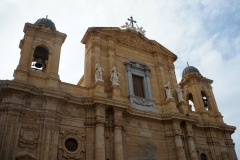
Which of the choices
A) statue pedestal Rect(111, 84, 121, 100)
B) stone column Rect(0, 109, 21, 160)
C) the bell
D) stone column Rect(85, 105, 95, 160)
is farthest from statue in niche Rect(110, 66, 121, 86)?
stone column Rect(0, 109, 21, 160)

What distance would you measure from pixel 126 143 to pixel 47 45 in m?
7.20

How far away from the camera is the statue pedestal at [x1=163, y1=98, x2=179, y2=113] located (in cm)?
1629

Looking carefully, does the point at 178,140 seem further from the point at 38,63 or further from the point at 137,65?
the point at 38,63

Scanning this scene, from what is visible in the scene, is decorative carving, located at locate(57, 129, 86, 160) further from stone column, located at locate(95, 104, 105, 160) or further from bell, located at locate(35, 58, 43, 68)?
bell, located at locate(35, 58, 43, 68)

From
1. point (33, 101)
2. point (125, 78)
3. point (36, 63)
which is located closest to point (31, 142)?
point (33, 101)

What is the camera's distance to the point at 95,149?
41.1 feet

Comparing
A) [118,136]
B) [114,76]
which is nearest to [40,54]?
[114,76]

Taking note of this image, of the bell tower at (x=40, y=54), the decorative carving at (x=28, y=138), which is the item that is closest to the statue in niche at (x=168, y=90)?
the bell tower at (x=40, y=54)

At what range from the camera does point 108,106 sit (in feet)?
45.4

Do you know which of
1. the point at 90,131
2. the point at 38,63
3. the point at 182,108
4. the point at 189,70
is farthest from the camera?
the point at 189,70

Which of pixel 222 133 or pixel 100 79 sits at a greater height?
pixel 100 79

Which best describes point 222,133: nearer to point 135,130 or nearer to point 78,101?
point 135,130

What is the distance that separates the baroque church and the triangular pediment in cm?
7

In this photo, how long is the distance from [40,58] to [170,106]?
8.60m
